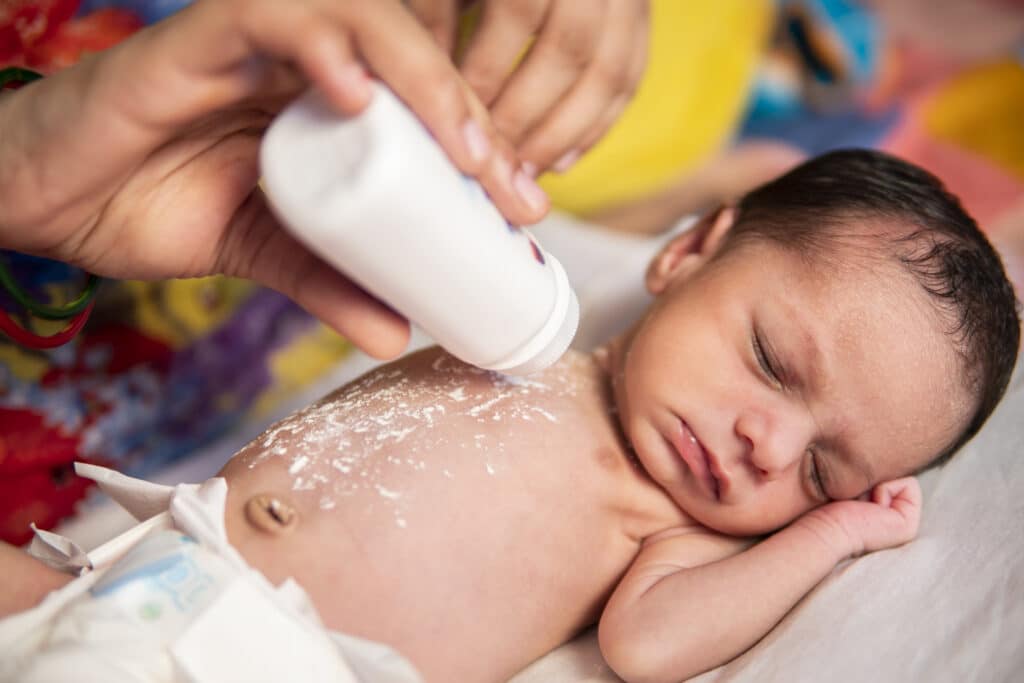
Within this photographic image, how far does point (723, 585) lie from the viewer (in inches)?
44.8

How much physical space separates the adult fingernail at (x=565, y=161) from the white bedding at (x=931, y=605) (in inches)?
27.2

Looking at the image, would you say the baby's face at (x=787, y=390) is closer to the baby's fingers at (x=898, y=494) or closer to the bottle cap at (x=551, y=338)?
the baby's fingers at (x=898, y=494)

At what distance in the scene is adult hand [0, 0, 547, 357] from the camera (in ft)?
2.50

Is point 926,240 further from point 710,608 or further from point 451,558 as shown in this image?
point 451,558

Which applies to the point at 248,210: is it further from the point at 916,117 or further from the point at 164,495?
the point at 916,117

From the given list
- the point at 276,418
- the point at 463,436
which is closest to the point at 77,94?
the point at 463,436

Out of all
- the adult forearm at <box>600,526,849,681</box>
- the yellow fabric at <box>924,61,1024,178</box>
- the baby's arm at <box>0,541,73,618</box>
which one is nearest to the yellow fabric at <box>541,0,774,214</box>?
the yellow fabric at <box>924,61,1024,178</box>

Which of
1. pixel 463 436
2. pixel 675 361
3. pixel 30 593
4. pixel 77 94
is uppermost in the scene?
pixel 77 94

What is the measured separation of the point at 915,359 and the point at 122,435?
124cm

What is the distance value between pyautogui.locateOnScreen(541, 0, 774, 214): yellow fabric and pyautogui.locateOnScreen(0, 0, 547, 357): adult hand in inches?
52.0

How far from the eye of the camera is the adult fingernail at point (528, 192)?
0.88 m

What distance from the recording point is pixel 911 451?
120cm

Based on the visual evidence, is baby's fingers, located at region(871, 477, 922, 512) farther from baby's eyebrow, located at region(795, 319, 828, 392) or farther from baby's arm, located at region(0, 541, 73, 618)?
baby's arm, located at region(0, 541, 73, 618)

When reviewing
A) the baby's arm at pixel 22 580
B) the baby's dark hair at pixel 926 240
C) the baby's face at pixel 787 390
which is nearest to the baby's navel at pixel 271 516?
the baby's arm at pixel 22 580
